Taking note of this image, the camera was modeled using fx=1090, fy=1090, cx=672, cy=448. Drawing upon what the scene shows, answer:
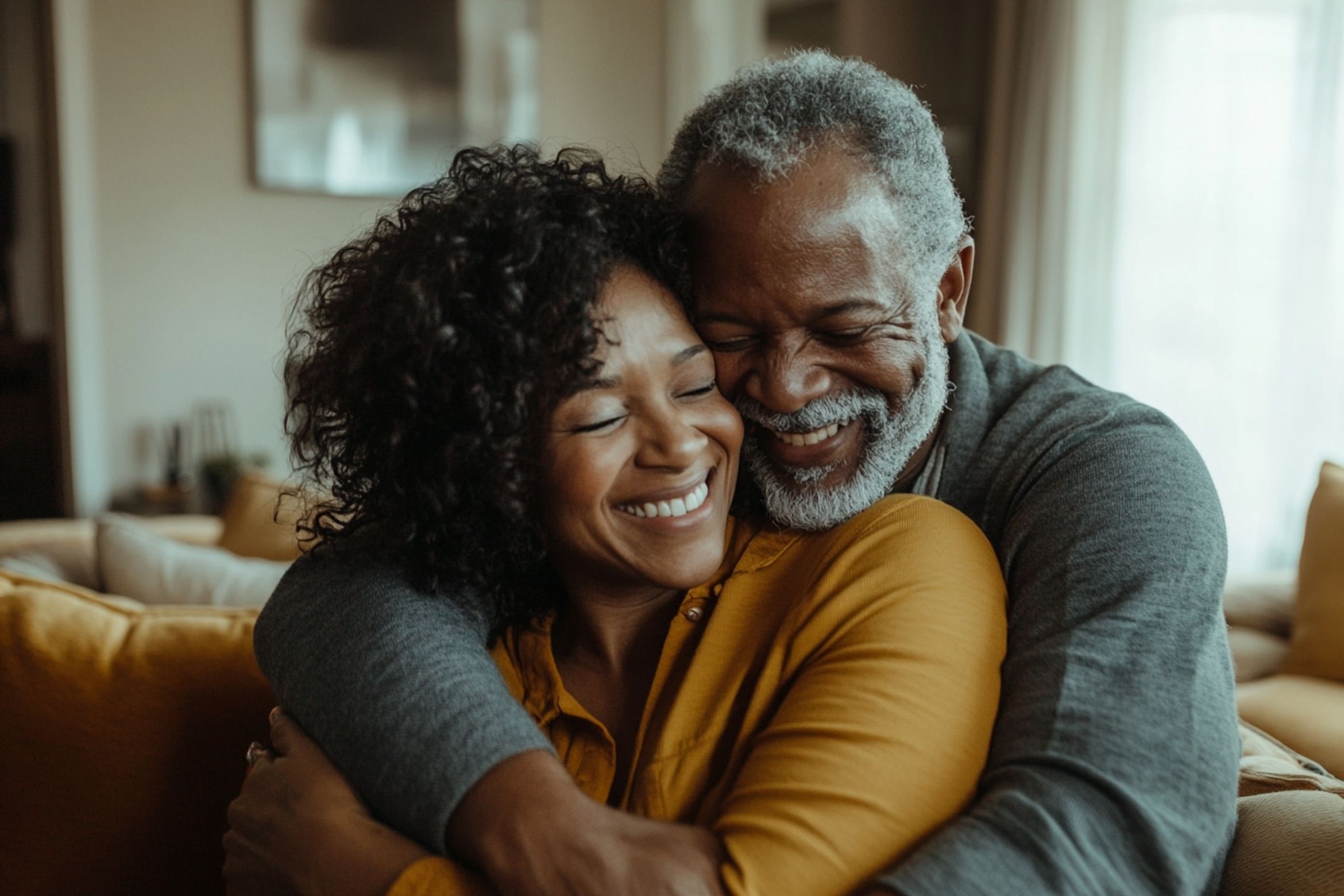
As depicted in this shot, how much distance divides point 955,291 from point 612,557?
Result: 0.62 metres

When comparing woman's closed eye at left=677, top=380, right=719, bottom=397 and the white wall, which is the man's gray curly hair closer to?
woman's closed eye at left=677, top=380, right=719, bottom=397

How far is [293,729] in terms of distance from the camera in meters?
1.17

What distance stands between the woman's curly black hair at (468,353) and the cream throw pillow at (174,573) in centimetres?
73

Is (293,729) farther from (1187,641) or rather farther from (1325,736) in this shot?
(1325,736)

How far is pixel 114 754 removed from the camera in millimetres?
1386

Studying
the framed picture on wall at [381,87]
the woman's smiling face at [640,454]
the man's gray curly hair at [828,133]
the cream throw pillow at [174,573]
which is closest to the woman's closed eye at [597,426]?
the woman's smiling face at [640,454]

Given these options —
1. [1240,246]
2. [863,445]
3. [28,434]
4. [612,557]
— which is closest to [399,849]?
[612,557]

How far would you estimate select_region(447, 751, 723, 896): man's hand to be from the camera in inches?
34.4

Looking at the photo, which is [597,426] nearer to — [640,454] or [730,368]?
[640,454]

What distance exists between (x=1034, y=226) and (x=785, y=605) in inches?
113

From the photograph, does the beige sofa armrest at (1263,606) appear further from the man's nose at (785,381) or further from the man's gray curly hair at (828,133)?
the man's nose at (785,381)

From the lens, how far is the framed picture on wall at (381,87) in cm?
467

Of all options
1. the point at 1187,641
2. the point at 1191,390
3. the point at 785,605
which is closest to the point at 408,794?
the point at 785,605

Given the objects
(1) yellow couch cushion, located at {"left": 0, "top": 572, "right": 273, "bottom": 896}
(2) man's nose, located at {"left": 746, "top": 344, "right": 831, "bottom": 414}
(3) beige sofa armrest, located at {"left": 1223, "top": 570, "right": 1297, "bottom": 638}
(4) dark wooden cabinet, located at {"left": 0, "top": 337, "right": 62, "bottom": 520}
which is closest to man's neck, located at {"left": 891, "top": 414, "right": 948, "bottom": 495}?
(2) man's nose, located at {"left": 746, "top": 344, "right": 831, "bottom": 414}
